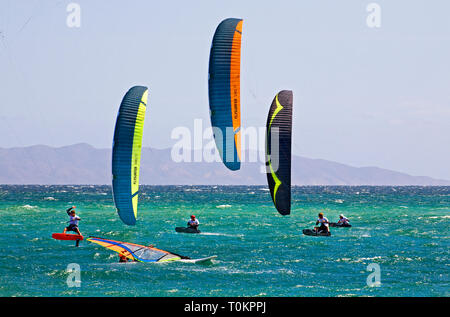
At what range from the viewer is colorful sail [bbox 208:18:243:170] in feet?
85.1

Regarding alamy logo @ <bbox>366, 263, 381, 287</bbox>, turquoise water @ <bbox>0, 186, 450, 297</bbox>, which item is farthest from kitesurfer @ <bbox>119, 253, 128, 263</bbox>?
alamy logo @ <bbox>366, 263, 381, 287</bbox>

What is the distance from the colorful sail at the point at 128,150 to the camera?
26.8m

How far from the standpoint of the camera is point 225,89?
26.2 metres

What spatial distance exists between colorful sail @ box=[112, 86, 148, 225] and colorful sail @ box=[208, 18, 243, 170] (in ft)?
10.7

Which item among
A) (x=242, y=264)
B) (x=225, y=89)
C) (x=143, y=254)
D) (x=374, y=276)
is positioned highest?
(x=225, y=89)

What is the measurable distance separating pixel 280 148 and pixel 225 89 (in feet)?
12.7

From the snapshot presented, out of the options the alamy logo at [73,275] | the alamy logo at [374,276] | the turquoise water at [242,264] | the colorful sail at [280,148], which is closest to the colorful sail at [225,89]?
the colorful sail at [280,148]

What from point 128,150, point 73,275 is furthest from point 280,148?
point 73,275

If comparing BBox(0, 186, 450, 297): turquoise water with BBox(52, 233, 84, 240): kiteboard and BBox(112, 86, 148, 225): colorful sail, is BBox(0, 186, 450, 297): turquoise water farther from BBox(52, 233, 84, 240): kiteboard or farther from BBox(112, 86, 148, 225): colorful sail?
BBox(112, 86, 148, 225): colorful sail

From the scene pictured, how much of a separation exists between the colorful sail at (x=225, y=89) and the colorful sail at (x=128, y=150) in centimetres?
Answer: 328

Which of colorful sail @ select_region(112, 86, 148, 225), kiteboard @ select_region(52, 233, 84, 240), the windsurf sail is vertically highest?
colorful sail @ select_region(112, 86, 148, 225)

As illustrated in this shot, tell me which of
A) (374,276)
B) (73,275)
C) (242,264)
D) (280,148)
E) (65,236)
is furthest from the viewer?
(65,236)

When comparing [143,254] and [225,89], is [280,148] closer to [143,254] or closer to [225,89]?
Answer: [225,89]
